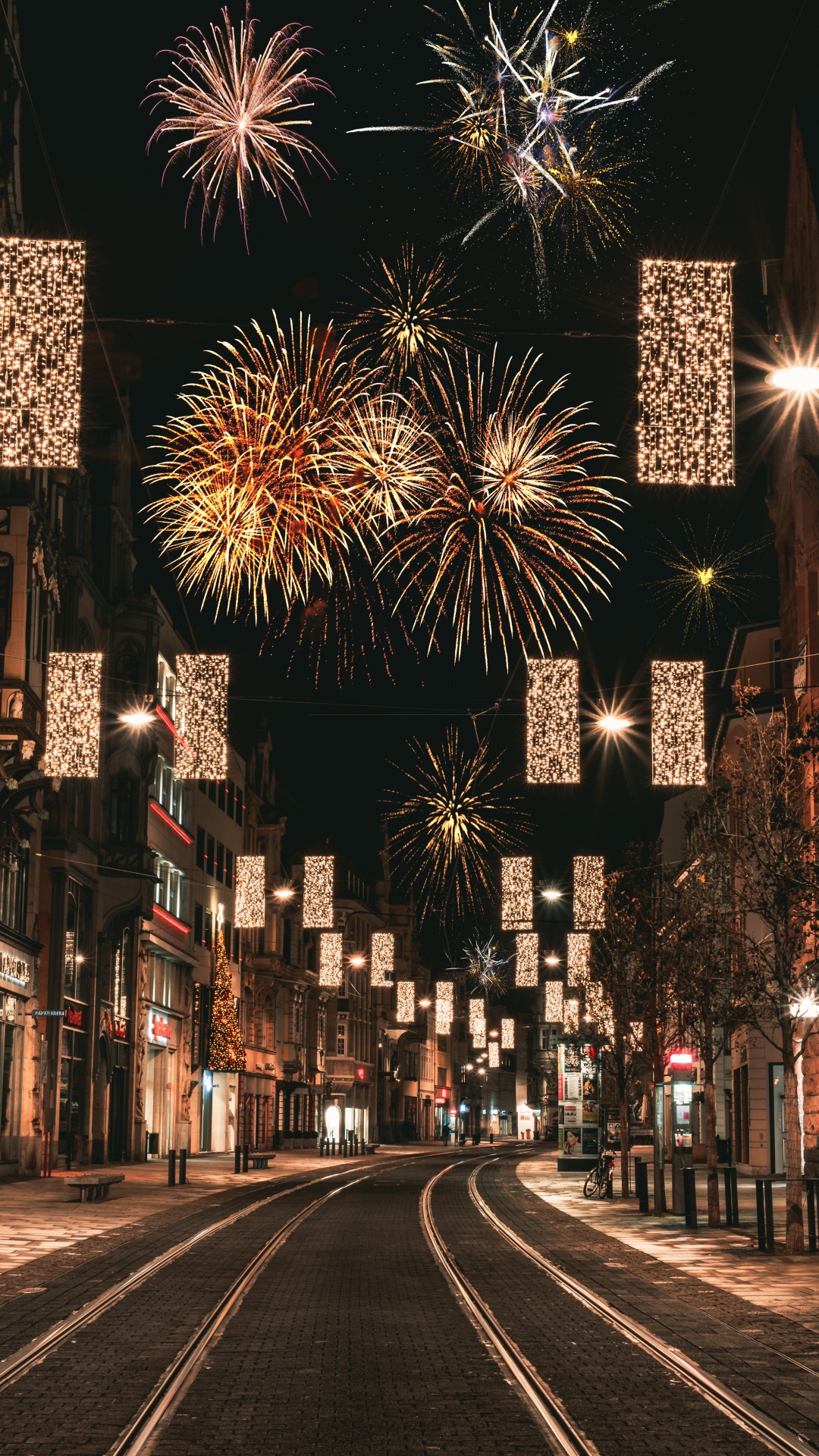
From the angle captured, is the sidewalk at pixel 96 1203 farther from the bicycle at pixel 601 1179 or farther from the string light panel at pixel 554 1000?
the string light panel at pixel 554 1000

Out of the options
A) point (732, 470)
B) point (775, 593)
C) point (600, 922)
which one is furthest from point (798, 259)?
point (732, 470)

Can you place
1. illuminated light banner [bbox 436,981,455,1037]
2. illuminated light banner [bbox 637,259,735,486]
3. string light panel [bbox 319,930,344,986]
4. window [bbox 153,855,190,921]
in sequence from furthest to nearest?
illuminated light banner [bbox 436,981,455,1037], window [bbox 153,855,190,921], string light panel [bbox 319,930,344,986], illuminated light banner [bbox 637,259,735,486]

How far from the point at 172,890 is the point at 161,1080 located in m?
6.61

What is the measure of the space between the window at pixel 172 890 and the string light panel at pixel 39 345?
132 ft

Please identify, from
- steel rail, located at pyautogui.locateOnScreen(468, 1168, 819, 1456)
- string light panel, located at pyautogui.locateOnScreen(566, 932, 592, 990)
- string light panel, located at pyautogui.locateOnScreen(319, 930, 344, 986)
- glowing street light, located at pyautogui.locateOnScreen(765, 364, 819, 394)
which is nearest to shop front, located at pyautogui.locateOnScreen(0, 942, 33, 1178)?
string light panel, located at pyautogui.locateOnScreen(566, 932, 592, 990)

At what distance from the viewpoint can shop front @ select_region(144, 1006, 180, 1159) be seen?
55.4m

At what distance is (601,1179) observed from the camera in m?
38.6

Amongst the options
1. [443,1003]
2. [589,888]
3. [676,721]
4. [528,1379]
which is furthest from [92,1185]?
[443,1003]

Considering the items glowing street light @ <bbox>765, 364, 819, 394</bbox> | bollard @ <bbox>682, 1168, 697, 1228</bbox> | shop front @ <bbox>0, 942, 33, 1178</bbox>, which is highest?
glowing street light @ <bbox>765, 364, 819, 394</bbox>

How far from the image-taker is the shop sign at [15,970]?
3741 cm

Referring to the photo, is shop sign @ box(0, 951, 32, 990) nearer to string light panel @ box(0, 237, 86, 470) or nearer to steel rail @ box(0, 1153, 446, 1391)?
steel rail @ box(0, 1153, 446, 1391)

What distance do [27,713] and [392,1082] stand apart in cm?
8832

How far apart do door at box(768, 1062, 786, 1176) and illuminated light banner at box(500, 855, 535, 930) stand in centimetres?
1534

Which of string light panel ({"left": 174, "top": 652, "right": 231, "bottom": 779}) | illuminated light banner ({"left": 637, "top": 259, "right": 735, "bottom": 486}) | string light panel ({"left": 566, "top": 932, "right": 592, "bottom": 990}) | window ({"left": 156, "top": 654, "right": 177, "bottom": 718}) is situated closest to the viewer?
illuminated light banner ({"left": 637, "top": 259, "right": 735, "bottom": 486})
